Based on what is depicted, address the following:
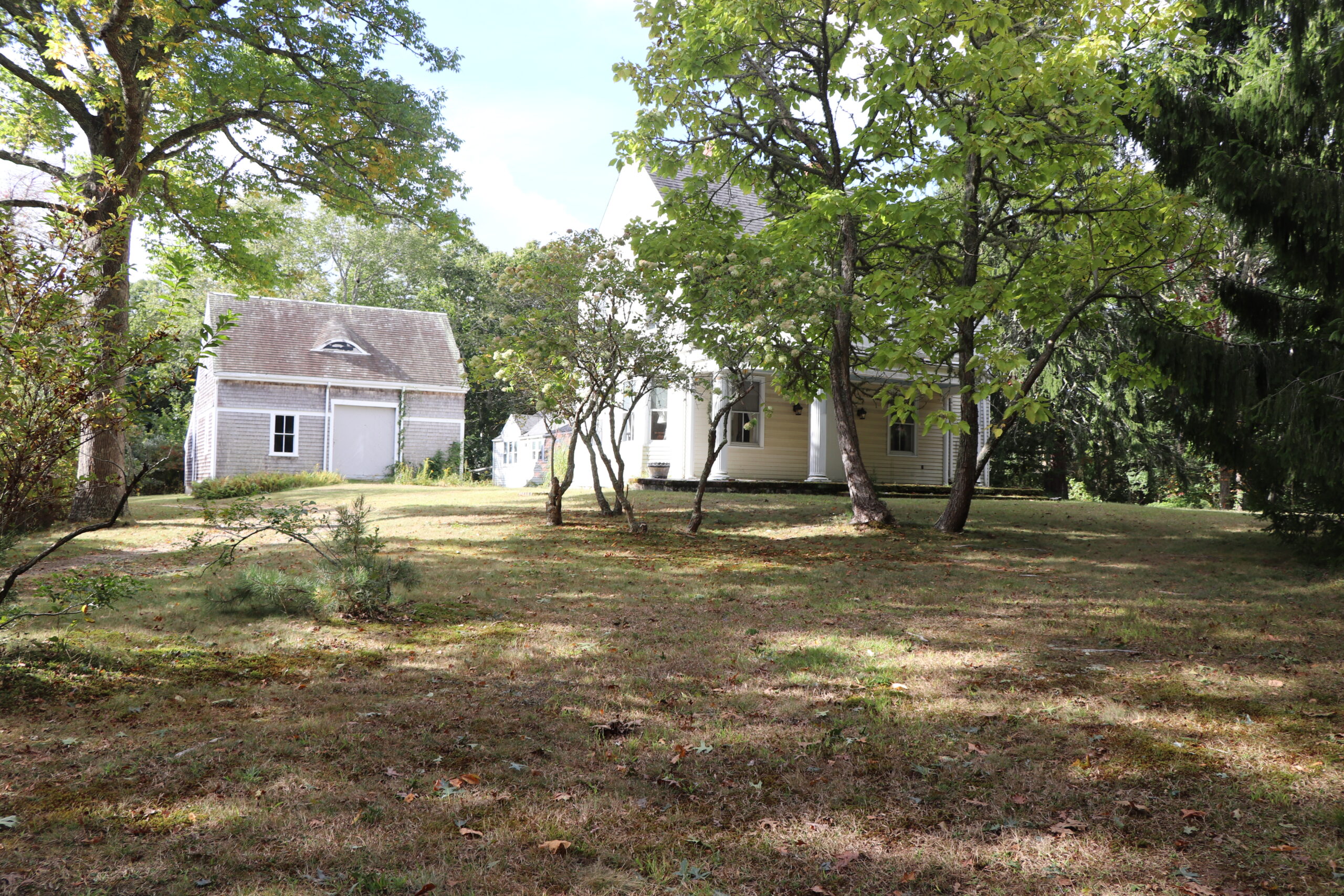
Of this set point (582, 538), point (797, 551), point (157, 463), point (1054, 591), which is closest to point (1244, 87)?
point (1054, 591)

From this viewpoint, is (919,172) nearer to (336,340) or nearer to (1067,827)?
(1067,827)

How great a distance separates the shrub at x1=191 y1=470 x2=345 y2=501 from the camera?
64.2 ft

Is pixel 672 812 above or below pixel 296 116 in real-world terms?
below

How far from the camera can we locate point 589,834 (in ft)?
11.1

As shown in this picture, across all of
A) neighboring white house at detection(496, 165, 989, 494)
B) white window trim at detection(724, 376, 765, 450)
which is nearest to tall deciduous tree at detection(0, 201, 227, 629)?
neighboring white house at detection(496, 165, 989, 494)

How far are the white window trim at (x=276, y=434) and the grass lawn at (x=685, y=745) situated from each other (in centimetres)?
1943

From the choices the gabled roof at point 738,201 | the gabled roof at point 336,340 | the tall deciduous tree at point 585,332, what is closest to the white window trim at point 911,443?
the gabled roof at point 738,201

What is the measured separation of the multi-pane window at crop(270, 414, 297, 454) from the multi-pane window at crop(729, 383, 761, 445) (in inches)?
580

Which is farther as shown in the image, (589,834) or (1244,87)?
(1244,87)

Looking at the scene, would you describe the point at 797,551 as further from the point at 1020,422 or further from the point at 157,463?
Answer: the point at 1020,422

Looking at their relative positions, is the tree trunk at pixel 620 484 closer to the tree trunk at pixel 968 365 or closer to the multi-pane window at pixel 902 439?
the tree trunk at pixel 968 365

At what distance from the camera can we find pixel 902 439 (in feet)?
74.9

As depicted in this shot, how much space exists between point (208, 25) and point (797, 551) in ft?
42.3

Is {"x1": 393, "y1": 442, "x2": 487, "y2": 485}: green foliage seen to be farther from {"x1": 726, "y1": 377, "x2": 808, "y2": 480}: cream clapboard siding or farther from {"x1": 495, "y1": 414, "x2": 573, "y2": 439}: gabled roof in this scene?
{"x1": 726, "y1": 377, "x2": 808, "y2": 480}: cream clapboard siding
